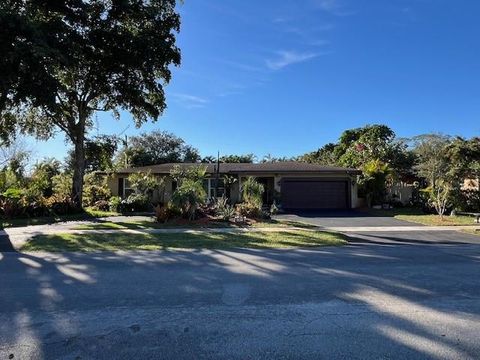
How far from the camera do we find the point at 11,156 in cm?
4234

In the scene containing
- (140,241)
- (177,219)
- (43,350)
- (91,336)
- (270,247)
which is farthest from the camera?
(177,219)

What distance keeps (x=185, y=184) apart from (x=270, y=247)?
8099 millimetres

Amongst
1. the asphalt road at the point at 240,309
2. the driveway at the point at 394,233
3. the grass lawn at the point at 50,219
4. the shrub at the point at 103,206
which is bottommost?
the asphalt road at the point at 240,309

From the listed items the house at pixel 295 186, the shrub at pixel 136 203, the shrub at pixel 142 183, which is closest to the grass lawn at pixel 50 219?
the shrub at pixel 136 203

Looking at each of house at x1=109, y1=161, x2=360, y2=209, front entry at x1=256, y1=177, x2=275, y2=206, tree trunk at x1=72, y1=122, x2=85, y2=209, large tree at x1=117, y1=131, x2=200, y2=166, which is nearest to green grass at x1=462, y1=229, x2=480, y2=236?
house at x1=109, y1=161, x2=360, y2=209

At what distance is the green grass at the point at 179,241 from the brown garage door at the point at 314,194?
14080 mm

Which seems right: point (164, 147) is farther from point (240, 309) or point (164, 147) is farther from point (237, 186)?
point (240, 309)

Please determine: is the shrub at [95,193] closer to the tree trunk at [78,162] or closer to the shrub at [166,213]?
the tree trunk at [78,162]

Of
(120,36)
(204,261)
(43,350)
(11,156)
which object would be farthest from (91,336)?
(11,156)

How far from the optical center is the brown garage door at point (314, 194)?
2983cm

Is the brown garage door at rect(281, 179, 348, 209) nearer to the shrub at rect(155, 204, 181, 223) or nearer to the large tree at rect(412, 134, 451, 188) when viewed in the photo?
the large tree at rect(412, 134, 451, 188)

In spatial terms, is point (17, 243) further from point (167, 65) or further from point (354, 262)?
point (167, 65)

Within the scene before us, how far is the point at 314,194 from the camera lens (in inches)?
1181

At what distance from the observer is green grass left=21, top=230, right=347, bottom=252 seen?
12062 mm
